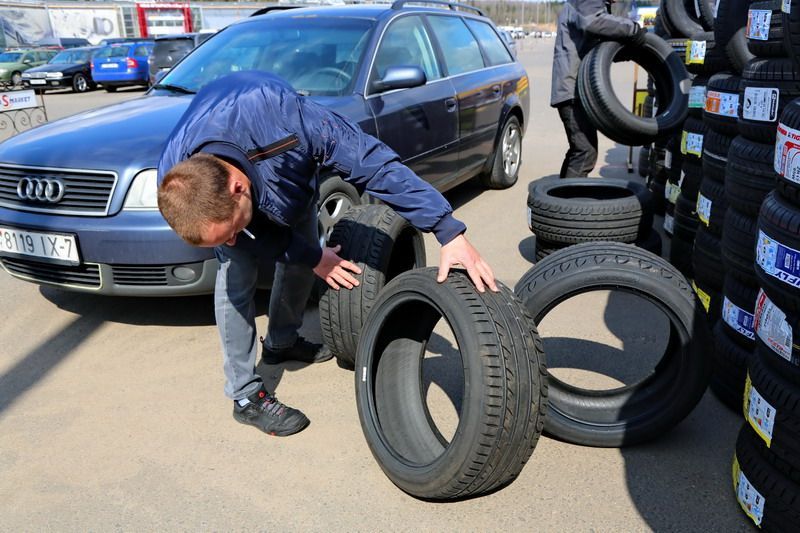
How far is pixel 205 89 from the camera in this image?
9.43 ft

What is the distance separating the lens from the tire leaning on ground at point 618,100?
5754 mm

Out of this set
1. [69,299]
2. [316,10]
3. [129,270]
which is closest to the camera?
[129,270]

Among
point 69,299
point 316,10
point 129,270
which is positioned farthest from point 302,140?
point 316,10

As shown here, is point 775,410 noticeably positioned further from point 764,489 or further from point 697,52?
point 697,52

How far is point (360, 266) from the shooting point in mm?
3527

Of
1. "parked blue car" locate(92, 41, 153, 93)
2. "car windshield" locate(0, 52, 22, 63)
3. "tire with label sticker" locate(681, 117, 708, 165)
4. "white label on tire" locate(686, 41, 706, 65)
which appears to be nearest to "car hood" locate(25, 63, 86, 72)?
"parked blue car" locate(92, 41, 153, 93)

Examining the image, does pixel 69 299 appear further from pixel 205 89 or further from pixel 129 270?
pixel 205 89

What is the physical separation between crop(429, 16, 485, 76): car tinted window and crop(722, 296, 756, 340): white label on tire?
359 centimetres

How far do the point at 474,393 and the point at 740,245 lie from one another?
1475 mm

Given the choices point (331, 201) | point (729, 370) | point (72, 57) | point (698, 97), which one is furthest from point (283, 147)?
point (72, 57)

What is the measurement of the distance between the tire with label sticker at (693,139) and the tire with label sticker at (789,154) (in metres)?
2.27

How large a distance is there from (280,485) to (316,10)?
4.02 metres

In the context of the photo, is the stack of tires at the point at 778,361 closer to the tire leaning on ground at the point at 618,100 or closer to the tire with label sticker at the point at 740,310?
the tire with label sticker at the point at 740,310

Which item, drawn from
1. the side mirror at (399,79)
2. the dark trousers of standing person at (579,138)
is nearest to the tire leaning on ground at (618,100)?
the dark trousers of standing person at (579,138)
